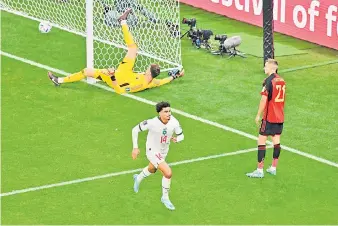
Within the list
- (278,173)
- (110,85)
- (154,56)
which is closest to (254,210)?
(278,173)

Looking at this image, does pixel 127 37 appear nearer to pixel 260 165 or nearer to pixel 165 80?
pixel 165 80

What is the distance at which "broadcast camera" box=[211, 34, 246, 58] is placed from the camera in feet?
83.9

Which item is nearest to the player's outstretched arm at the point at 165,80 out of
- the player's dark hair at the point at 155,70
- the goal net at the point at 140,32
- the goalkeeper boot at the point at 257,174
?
the player's dark hair at the point at 155,70

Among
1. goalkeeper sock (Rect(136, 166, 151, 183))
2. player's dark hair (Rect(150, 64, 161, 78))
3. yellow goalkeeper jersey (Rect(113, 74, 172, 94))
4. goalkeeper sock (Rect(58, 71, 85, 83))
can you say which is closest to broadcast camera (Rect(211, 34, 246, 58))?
yellow goalkeeper jersey (Rect(113, 74, 172, 94))

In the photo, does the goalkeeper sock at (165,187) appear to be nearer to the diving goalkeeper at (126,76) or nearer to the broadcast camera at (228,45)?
the diving goalkeeper at (126,76)

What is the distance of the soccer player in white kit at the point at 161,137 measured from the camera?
17.0 m

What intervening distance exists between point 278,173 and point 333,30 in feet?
26.0

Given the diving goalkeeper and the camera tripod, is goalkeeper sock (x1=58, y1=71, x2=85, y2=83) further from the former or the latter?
the camera tripod

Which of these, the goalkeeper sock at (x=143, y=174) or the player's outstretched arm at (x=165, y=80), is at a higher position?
the goalkeeper sock at (x=143, y=174)

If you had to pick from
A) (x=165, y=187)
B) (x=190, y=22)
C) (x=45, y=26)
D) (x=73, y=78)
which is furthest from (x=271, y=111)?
(x=45, y=26)

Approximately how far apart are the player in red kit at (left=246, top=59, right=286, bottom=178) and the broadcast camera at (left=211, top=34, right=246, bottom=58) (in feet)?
23.2

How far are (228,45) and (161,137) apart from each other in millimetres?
8797

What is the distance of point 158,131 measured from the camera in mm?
17078

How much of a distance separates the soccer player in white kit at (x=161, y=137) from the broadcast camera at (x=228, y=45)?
8.54 meters
